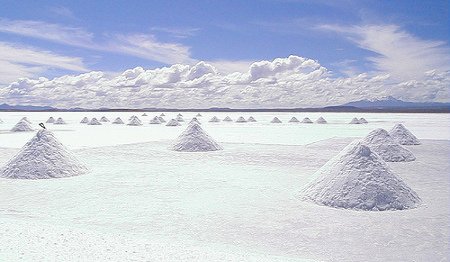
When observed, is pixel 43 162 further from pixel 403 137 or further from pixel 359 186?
pixel 403 137

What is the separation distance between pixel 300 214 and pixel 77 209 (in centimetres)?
357

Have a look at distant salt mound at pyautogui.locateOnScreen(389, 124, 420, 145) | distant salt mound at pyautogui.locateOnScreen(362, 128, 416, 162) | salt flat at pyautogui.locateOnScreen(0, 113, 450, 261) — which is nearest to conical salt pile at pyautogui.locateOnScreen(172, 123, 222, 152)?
salt flat at pyautogui.locateOnScreen(0, 113, 450, 261)

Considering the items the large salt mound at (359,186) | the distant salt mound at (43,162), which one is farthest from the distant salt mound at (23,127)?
the large salt mound at (359,186)

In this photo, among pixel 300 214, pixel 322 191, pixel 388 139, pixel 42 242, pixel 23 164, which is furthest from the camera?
pixel 388 139

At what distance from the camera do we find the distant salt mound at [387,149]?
12.9 meters

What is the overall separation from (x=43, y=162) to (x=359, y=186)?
24.0 ft

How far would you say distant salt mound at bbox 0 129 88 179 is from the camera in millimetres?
9469

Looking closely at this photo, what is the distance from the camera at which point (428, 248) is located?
474 cm

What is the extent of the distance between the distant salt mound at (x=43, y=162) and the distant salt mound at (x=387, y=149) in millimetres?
9214

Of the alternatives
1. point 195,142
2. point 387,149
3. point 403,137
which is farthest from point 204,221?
point 403,137

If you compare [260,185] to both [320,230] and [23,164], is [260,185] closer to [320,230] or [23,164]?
[320,230]

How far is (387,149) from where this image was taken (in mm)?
13141

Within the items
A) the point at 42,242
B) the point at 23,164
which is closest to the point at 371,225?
the point at 42,242

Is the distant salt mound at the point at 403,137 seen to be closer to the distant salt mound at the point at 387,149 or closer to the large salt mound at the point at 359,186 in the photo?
the distant salt mound at the point at 387,149
